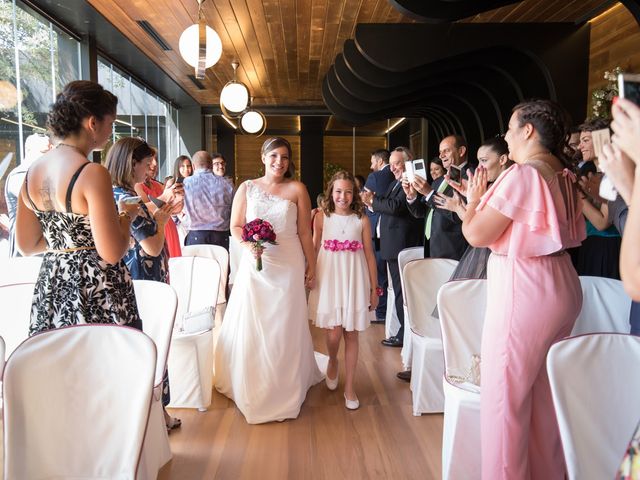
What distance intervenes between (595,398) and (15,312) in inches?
109

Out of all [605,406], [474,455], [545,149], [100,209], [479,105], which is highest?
[479,105]

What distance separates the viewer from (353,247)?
3496mm

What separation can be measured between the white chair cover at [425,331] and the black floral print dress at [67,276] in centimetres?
200

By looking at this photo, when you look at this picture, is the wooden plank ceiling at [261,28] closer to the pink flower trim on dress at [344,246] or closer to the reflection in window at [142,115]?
the reflection in window at [142,115]

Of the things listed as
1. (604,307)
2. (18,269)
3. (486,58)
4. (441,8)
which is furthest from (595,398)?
(486,58)

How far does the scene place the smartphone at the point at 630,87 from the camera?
1162 mm

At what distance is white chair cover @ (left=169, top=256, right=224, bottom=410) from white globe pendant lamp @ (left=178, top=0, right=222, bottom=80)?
1.37m

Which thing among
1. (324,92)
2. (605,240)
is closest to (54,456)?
(605,240)

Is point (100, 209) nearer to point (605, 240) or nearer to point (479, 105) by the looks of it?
point (605, 240)

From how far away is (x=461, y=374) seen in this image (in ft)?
8.18

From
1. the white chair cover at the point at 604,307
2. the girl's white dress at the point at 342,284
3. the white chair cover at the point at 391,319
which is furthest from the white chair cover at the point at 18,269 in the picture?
the white chair cover at the point at 604,307

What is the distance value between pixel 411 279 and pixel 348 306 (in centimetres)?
47

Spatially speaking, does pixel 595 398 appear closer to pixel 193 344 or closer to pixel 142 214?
pixel 142 214

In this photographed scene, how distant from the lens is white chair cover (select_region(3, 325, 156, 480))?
5.30 feet
